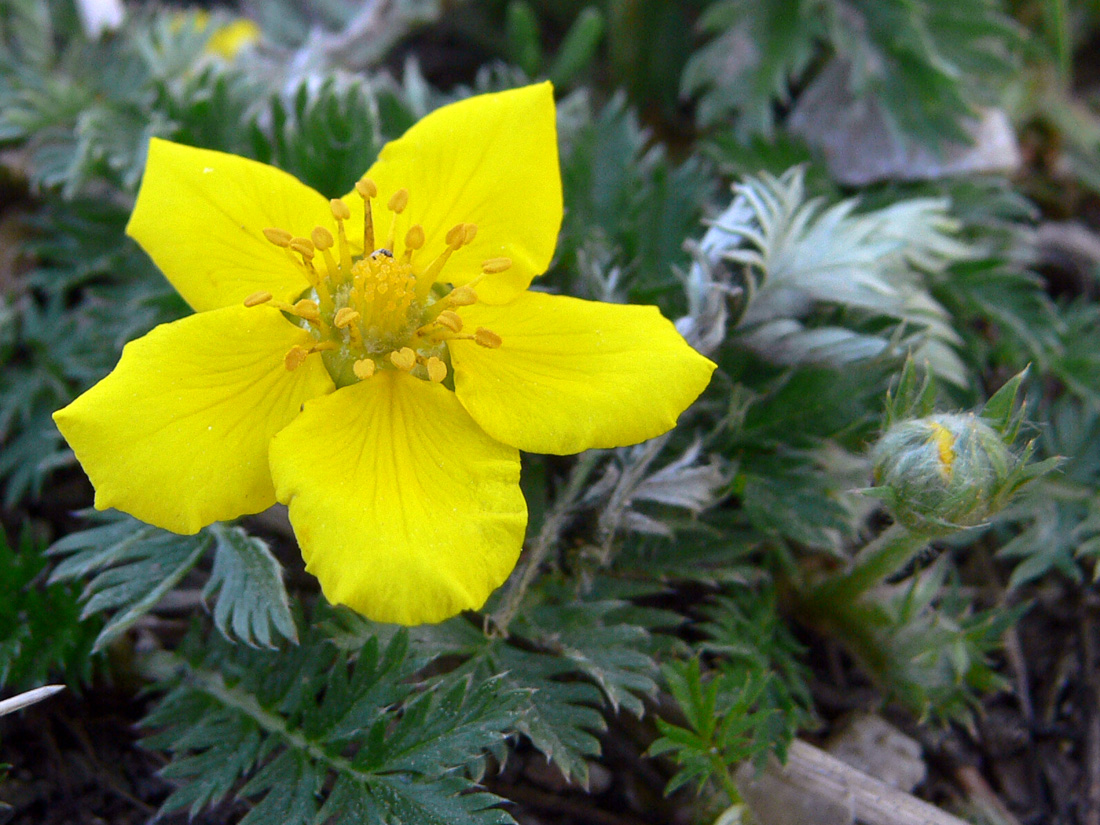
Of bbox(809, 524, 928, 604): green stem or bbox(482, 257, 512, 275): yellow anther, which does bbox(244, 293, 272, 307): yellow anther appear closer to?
bbox(482, 257, 512, 275): yellow anther

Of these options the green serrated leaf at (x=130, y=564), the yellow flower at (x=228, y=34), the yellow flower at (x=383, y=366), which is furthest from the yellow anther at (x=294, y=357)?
the yellow flower at (x=228, y=34)

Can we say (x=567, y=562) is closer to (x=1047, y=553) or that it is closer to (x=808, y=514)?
(x=808, y=514)

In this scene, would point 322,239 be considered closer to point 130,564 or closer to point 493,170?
point 493,170

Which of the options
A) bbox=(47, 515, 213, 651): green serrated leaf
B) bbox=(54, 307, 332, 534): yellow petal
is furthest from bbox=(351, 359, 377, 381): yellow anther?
bbox=(47, 515, 213, 651): green serrated leaf

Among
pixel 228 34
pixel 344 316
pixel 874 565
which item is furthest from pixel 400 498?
pixel 228 34

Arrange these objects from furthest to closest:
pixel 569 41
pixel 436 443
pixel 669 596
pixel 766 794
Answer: pixel 569 41, pixel 669 596, pixel 766 794, pixel 436 443

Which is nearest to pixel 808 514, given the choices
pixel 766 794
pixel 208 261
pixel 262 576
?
pixel 766 794

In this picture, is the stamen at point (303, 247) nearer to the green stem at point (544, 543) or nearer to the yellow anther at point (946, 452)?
the green stem at point (544, 543)
